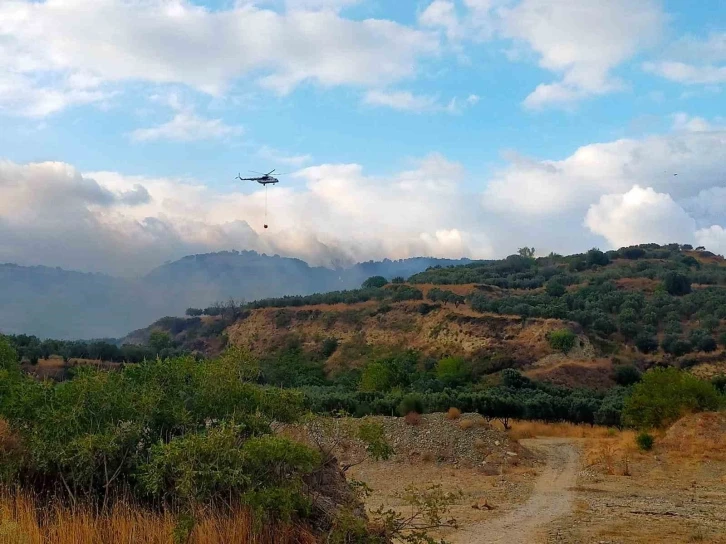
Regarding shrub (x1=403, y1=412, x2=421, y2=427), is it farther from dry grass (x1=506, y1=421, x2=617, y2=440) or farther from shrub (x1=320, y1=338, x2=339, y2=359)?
shrub (x1=320, y1=338, x2=339, y2=359)

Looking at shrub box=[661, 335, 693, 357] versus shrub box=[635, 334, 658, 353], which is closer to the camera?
shrub box=[661, 335, 693, 357]

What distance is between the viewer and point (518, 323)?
54.8m

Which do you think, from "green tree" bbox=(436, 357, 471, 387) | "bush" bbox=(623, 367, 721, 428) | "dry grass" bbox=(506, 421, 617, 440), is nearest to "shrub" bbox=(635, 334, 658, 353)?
"green tree" bbox=(436, 357, 471, 387)

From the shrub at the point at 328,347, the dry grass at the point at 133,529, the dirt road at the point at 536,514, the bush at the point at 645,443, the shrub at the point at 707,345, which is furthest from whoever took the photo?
the shrub at the point at 328,347

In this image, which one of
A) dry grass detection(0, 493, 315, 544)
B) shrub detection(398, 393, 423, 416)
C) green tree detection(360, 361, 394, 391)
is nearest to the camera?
dry grass detection(0, 493, 315, 544)

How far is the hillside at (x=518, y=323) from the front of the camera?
49.6m

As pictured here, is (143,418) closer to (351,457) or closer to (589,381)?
(351,457)

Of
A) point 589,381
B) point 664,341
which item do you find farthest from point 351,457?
point 664,341

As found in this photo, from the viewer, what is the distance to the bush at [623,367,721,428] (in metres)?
22.8

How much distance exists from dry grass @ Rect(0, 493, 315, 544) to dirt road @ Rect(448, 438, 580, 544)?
5.25 m

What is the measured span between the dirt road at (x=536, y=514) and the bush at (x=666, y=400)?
5.51 m

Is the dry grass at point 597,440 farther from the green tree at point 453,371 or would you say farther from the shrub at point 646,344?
the shrub at point 646,344

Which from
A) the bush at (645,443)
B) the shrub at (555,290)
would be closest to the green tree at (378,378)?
the bush at (645,443)

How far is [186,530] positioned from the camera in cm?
536
